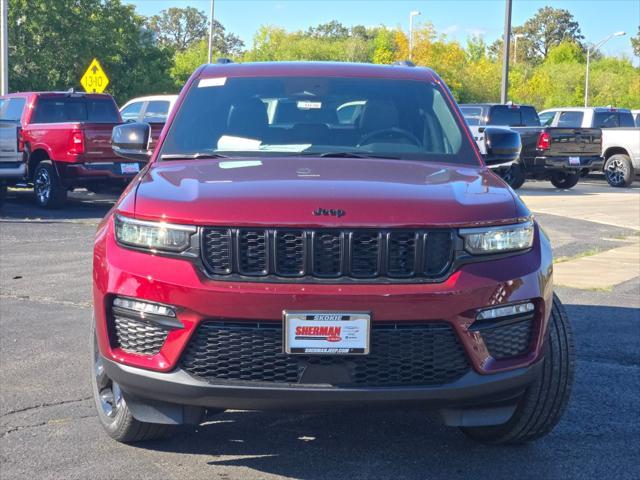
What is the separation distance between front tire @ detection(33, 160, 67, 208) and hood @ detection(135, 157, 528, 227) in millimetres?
12166

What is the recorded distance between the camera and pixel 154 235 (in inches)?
151

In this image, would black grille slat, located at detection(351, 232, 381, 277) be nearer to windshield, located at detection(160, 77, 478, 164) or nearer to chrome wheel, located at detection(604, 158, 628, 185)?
windshield, located at detection(160, 77, 478, 164)

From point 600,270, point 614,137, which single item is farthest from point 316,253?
point 614,137

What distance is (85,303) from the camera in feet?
26.1

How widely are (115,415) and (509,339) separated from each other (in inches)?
70.6

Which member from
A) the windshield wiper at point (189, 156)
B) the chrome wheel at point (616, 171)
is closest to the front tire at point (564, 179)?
the chrome wheel at point (616, 171)

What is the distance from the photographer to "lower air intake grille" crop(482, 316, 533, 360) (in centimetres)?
382

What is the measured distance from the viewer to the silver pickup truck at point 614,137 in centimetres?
2364

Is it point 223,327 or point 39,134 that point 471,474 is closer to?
point 223,327

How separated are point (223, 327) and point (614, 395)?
2.70 meters

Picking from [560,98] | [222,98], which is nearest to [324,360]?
[222,98]

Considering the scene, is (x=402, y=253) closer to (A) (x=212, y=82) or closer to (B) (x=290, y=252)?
(B) (x=290, y=252)

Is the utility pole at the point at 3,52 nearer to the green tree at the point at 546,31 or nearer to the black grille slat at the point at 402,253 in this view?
the black grille slat at the point at 402,253

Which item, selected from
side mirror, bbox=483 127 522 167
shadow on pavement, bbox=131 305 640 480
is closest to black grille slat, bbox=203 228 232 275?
shadow on pavement, bbox=131 305 640 480
